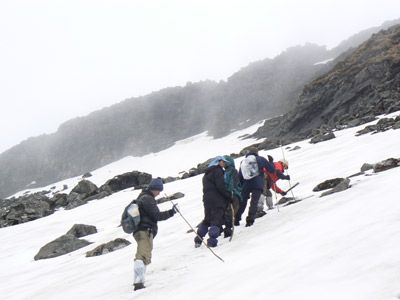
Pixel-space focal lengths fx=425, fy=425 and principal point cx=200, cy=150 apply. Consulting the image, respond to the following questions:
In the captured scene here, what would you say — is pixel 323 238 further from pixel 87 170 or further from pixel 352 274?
pixel 87 170

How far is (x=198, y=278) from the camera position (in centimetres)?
756

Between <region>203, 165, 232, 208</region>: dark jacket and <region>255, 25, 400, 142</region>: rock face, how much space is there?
2694cm

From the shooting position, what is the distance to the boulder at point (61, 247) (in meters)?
16.2

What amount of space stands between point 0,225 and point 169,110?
86.7m

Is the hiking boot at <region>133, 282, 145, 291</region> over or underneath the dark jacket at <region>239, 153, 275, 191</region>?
underneath

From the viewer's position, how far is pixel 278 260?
6.89m

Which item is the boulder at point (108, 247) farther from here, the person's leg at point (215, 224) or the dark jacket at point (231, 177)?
→ the dark jacket at point (231, 177)

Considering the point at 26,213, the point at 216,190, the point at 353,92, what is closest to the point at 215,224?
the point at 216,190

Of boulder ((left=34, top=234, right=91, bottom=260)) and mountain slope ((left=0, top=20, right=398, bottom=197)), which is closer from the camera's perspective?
boulder ((left=34, top=234, right=91, bottom=260))

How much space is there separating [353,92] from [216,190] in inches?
1597

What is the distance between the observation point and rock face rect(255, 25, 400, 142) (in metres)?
40.8

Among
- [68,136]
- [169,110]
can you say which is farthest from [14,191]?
[169,110]

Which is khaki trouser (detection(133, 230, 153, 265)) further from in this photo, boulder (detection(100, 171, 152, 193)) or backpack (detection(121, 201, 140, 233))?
boulder (detection(100, 171, 152, 193))

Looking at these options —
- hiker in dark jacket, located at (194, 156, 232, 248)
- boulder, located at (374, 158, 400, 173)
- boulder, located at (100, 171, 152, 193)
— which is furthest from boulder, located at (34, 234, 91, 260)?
boulder, located at (100, 171, 152, 193)
